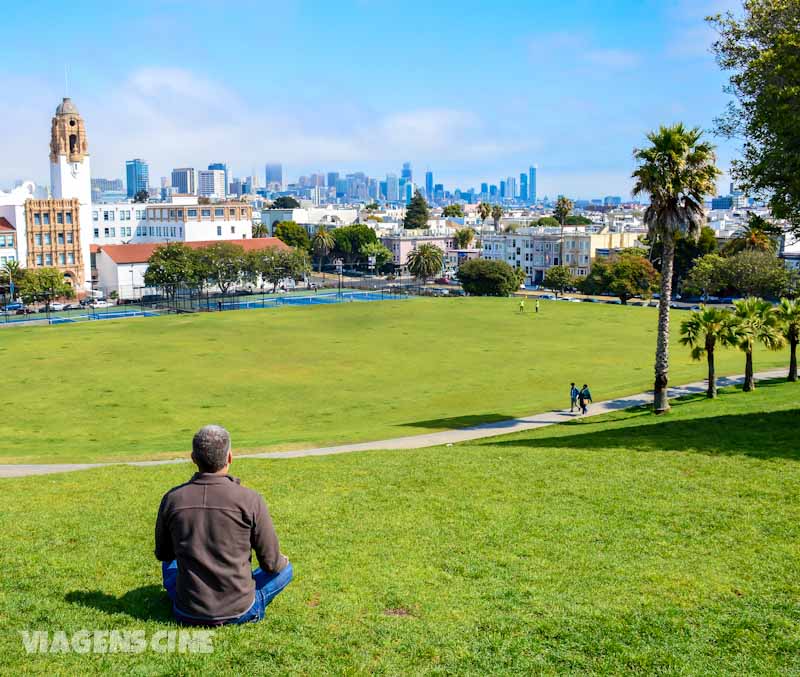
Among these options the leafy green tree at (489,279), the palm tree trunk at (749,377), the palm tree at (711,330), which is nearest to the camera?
the palm tree at (711,330)

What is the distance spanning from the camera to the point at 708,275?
11369 cm

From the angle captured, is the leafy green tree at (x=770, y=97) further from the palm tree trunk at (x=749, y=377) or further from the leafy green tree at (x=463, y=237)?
the leafy green tree at (x=463, y=237)

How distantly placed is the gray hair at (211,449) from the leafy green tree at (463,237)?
18711cm

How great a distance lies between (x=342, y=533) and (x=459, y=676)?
578 centimetres

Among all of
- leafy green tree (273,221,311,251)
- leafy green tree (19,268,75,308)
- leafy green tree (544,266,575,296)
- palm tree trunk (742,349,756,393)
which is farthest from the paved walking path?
leafy green tree (273,221,311,251)

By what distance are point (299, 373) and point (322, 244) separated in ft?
411

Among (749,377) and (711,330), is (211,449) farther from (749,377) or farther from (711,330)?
(749,377)

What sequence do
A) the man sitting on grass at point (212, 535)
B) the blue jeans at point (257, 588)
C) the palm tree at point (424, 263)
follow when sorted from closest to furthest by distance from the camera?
1. the man sitting on grass at point (212, 535)
2. the blue jeans at point (257, 588)
3. the palm tree at point (424, 263)

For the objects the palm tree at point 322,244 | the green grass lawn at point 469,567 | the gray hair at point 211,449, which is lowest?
the green grass lawn at point 469,567

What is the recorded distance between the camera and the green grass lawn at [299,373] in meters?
38.2

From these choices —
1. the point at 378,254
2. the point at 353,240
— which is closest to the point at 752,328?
the point at 378,254

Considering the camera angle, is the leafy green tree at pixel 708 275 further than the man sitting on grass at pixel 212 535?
Yes

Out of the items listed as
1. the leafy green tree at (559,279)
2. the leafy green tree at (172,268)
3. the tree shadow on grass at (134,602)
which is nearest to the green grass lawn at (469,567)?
the tree shadow on grass at (134,602)

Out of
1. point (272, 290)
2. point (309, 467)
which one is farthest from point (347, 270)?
point (309, 467)
